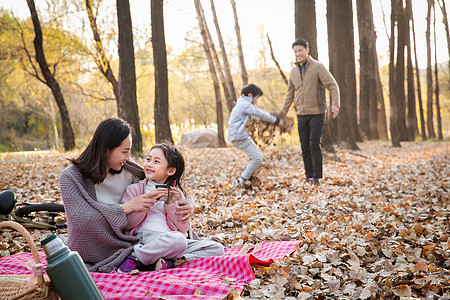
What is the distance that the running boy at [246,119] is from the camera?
6953 millimetres

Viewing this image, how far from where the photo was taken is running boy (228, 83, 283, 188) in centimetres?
695

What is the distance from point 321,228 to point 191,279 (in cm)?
199

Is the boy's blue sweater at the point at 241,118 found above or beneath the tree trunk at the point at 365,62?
beneath

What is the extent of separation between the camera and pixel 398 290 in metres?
2.76

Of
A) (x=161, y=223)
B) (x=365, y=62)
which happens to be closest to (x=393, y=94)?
(x=365, y=62)

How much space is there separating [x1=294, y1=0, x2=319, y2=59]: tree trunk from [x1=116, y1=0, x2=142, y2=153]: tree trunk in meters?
4.48

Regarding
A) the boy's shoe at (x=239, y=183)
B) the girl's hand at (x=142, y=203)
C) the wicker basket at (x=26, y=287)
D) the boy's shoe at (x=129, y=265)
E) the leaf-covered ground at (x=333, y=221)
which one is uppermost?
the girl's hand at (x=142, y=203)

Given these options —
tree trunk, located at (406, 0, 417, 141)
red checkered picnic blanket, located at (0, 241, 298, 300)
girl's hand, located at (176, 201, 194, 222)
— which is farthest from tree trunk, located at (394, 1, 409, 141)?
girl's hand, located at (176, 201, 194, 222)

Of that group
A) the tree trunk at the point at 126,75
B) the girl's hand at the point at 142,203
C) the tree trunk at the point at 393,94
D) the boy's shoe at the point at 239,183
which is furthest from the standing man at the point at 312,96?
the tree trunk at the point at 393,94

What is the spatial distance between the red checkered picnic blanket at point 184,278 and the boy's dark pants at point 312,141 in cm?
366

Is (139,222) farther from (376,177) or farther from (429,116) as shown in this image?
(429,116)

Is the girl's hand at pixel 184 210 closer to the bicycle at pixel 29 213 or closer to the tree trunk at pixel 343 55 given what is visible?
the bicycle at pixel 29 213

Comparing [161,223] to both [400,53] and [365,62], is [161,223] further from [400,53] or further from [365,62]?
[365,62]

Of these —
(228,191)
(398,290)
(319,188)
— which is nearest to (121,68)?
(228,191)
